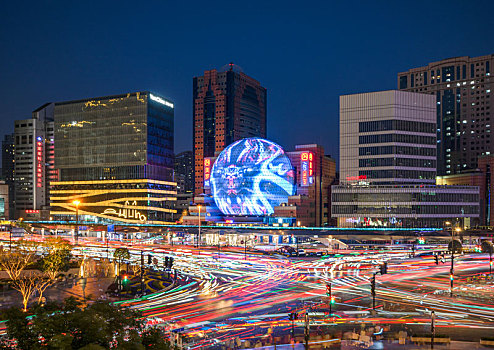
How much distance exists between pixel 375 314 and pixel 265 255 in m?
37.4

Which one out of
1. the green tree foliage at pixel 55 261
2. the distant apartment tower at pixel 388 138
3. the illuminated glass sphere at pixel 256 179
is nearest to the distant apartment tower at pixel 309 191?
the illuminated glass sphere at pixel 256 179

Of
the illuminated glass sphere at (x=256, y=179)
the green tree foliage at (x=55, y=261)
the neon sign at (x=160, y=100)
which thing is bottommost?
the green tree foliage at (x=55, y=261)

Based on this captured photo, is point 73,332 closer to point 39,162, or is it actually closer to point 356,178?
point 356,178

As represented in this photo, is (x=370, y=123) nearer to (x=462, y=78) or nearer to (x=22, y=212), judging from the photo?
(x=462, y=78)

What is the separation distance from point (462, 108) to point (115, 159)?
131669 millimetres

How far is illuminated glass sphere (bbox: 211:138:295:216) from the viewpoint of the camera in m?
112

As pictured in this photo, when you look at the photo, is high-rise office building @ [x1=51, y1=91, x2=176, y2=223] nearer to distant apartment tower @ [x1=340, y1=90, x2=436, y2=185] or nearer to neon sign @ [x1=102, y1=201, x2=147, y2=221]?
neon sign @ [x1=102, y1=201, x2=147, y2=221]

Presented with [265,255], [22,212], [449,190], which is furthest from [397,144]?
[22,212]

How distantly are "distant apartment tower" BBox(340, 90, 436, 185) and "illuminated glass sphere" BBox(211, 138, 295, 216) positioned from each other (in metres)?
14.7

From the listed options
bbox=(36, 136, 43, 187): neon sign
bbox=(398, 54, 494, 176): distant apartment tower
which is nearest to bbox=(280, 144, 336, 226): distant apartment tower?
bbox=(398, 54, 494, 176): distant apartment tower

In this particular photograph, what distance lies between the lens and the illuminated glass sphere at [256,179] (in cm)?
11194

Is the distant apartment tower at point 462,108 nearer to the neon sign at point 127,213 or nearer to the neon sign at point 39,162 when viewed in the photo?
the neon sign at point 127,213

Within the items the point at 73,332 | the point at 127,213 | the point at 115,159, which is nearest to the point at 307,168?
the point at 127,213

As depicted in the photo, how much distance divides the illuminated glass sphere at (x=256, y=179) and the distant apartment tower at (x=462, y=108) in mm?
85149
